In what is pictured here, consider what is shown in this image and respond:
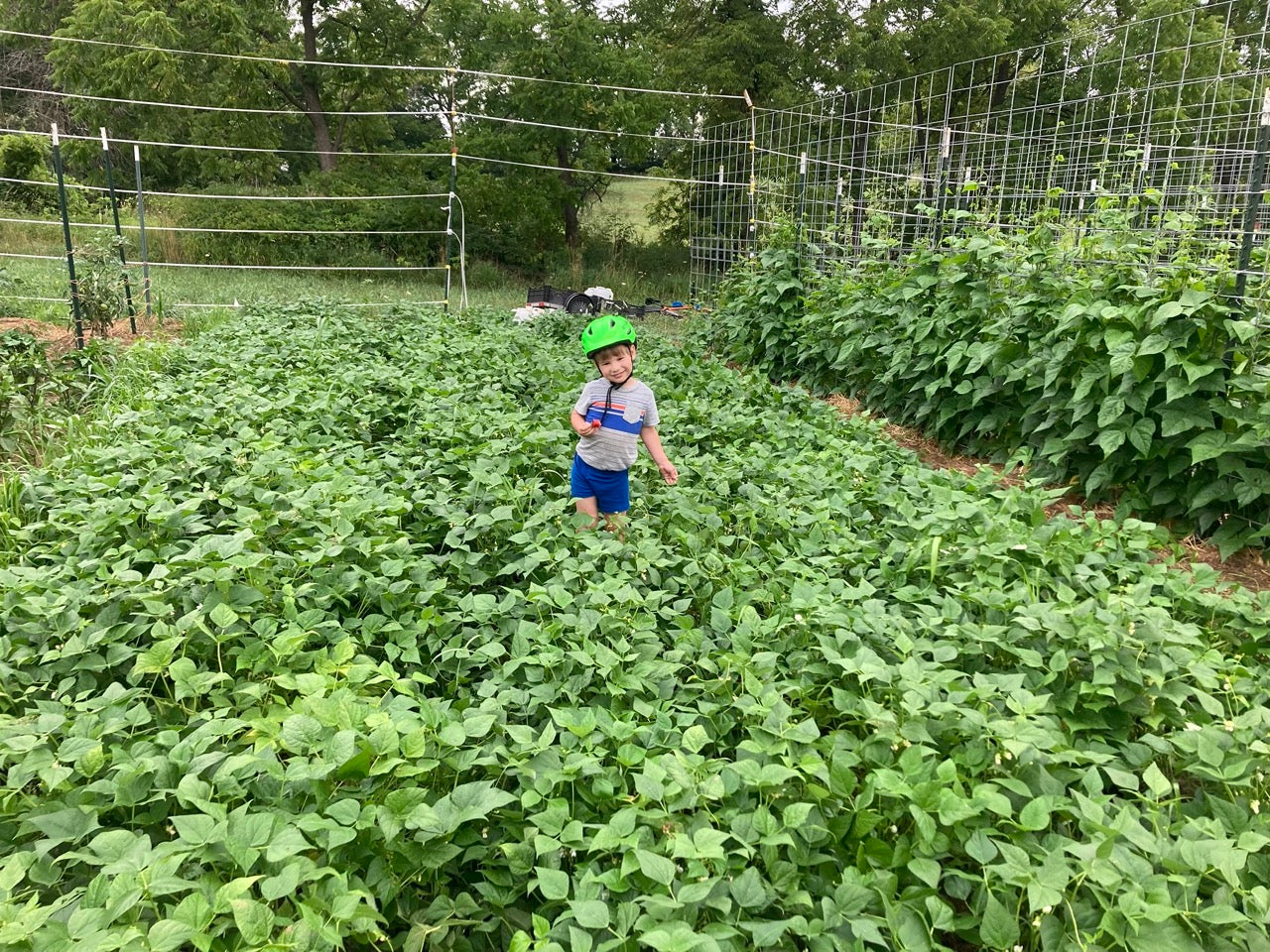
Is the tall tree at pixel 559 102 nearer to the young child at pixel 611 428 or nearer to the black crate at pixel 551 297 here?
the black crate at pixel 551 297

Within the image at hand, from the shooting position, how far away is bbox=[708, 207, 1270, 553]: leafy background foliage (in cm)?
402

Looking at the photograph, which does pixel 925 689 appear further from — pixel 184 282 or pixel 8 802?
pixel 184 282

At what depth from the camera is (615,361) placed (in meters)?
3.73

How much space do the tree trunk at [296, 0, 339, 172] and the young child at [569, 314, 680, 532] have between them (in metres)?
15.4

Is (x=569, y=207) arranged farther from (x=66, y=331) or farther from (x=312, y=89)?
(x=66, y=331)

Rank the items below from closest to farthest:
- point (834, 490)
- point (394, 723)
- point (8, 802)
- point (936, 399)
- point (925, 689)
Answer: point (8, 802)
point (394, 723)
point (925, 689)
point (834, 490)
point (936, 399)

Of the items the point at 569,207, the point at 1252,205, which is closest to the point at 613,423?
the point at 1252,205

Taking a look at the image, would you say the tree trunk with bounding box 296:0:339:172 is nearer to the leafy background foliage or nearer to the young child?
the leafy background foliage

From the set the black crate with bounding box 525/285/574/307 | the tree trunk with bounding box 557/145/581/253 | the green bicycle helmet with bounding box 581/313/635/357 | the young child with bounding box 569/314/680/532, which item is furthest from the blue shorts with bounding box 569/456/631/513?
the tree trunk with bounding box 557/145/581/253

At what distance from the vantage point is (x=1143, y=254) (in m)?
4.80

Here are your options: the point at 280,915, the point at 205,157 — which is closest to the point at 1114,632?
the point at 280,915

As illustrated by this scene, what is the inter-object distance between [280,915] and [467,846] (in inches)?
16.2

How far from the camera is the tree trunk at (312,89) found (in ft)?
55.4

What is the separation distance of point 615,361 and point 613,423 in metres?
0.29
